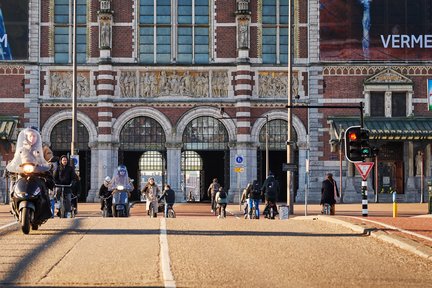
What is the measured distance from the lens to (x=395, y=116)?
56438mm

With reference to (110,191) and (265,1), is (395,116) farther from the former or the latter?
(110,191)

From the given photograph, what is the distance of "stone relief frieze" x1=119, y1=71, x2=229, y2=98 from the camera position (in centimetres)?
A: 5650

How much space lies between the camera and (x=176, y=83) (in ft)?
186

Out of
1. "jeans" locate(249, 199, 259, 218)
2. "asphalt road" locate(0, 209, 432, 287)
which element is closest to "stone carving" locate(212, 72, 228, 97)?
"jeans" locate(249, 199, 259, 218)

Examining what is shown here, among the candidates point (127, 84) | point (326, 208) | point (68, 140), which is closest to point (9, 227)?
point (326, 208)

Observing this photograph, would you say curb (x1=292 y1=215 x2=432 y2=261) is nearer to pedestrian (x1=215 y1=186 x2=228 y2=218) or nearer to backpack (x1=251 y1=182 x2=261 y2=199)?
backpack (x1=251 y1=182 x2=261 y2=199)

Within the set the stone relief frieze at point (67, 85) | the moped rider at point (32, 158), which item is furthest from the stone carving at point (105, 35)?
the moped rider at point (32, 158)

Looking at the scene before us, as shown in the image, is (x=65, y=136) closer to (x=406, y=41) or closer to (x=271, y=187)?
(x=406, y=41)

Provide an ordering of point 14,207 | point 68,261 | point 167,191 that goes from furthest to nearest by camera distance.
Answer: point 167,191, point 14,207, point 68,261

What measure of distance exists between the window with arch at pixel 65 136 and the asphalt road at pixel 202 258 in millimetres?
36193

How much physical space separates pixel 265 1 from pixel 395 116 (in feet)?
33.6

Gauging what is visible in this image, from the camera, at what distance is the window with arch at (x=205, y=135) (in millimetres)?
56938

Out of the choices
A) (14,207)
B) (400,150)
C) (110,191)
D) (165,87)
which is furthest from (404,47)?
(14,207)

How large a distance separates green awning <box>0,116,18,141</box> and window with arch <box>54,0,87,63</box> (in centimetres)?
431
